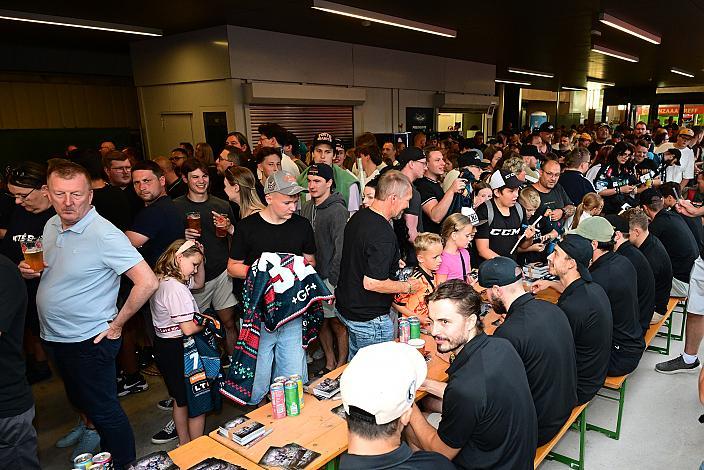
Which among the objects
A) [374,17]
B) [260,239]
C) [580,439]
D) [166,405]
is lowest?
[166,405]

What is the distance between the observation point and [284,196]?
3.22 meters

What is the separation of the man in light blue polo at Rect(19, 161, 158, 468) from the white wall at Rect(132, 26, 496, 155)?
554cm

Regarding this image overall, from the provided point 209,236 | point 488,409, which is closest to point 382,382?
point 488,409

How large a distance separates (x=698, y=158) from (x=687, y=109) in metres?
Result: 15.1

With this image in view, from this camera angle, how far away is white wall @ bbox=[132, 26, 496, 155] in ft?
25.7

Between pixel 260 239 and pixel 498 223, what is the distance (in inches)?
97.5

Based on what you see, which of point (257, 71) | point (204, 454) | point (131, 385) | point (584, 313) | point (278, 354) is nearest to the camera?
point (204, 454)

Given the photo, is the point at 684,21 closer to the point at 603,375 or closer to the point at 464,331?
the point at 603,375

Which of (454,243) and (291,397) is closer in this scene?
(291,397)

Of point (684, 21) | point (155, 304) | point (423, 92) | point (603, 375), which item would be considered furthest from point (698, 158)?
point (155, 304)

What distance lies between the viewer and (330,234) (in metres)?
4.00

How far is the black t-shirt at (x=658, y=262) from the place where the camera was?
Result: 4.46 m

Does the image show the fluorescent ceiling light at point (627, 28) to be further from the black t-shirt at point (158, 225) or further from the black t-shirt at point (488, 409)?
the black t-shirt at point (488, 409)

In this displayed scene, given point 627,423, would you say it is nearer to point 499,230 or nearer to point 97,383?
point 499,230
